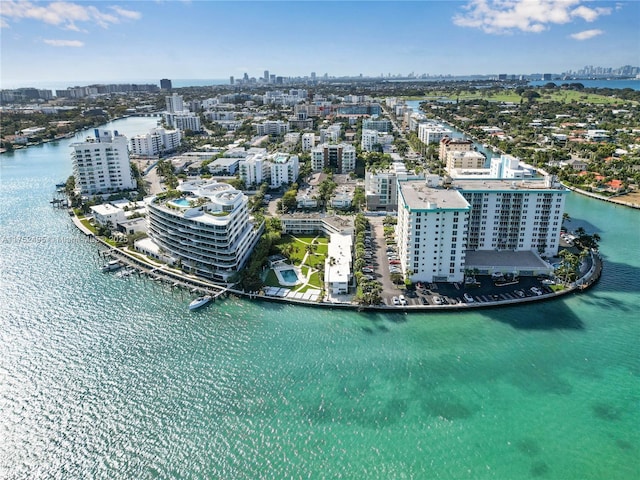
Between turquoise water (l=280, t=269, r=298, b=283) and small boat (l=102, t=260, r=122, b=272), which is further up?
small boat (l=102, t=260, r=122, b=272)

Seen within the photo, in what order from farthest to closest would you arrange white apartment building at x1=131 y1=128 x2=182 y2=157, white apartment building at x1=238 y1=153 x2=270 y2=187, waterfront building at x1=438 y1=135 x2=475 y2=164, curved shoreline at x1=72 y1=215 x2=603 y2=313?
white apartment building at x1=131 y1=128 x2=182 y2=157 < waterfront building at x1=438 y1=135 x2=475 y2=164 < white apartment building at x1=238 y1=153 x2=270 y2=187 < curved shoreline at x1=72 y1=215 x2=603 y2=313

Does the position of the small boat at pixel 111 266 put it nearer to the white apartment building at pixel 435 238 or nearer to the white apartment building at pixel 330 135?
the white apartment building at pixel 435 238

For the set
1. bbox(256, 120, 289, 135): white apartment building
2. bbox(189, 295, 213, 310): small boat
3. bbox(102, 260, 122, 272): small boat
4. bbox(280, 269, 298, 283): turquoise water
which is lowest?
bbox(189, 295, 213, 310): small boat

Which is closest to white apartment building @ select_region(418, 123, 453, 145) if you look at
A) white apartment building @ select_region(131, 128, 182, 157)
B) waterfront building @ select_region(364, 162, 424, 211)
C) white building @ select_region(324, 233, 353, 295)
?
waterfront building @ select_region(364, 162, 424, 211)

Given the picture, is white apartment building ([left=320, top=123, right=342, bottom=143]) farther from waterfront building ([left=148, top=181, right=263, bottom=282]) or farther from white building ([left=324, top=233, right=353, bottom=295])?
waterfront building ([left=148, top=181, right=263, bottom=282])

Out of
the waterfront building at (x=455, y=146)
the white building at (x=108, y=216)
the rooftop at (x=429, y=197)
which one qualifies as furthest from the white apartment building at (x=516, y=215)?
the white building at (x=108, y=216)

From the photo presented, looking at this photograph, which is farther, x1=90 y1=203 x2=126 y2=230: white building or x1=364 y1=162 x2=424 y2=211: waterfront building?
x1=364 y1=162 x2=424 y2=211: waterfront building
